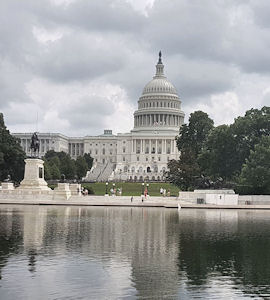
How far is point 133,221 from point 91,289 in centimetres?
2223

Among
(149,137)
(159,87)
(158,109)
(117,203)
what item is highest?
(159,87)

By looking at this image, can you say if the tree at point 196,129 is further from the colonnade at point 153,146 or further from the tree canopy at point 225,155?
the colonnade at point 153,146

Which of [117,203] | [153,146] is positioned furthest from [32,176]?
[153,146]

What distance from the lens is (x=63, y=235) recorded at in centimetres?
3020

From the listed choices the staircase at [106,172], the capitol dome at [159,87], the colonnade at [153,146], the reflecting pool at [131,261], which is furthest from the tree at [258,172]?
the capitol dome at [159,87]

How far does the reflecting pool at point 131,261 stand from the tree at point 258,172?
30.7 meters

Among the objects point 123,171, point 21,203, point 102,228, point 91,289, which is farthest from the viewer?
point 123,171

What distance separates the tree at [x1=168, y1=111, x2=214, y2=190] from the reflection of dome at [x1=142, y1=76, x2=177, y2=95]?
84.8 metres

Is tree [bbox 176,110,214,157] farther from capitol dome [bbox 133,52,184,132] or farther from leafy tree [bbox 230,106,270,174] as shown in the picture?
capitol dome [bbox 133,52,184,132]

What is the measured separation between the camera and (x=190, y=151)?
280 feet

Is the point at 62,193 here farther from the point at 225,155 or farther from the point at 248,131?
the point at 248,131

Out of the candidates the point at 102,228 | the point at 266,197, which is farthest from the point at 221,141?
the point at 102,228

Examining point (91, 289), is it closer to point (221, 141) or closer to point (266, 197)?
point (266, 197)

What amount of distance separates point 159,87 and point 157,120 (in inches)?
487
